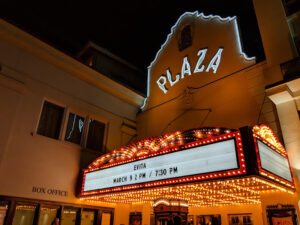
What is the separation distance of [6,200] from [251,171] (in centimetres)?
760

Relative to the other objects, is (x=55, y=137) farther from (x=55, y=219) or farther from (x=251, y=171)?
(x=251, y=171)

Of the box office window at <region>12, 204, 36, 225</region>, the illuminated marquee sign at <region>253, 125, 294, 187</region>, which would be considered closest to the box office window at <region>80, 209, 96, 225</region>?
the box office window at <region>12, 204, 36, 225</region>

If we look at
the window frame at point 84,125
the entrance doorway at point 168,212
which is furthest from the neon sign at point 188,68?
the entrance doorway at point 168,212

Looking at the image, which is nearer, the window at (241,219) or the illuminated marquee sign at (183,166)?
the illuminated marquee sign at (183,166)

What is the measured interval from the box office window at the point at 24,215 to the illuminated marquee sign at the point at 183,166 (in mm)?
2535

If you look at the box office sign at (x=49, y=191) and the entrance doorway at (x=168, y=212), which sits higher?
the box office sign at (x=49, y=191)

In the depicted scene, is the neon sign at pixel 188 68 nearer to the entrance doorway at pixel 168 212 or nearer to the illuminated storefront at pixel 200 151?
the illuminated storefront at pixel 200 151

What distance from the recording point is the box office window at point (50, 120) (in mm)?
9965

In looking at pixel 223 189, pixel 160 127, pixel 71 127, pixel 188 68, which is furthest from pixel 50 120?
pixel 223 189

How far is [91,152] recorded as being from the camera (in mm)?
11086

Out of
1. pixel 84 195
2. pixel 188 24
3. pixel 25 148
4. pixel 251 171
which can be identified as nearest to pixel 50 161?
pixel 25 148

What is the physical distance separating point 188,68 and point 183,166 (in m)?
6.37

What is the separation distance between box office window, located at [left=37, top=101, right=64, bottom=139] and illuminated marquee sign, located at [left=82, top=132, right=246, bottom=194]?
10.4 ft

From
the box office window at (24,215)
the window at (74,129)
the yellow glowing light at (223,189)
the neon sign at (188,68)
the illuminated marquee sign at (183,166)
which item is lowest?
the box office window at (24,215)
